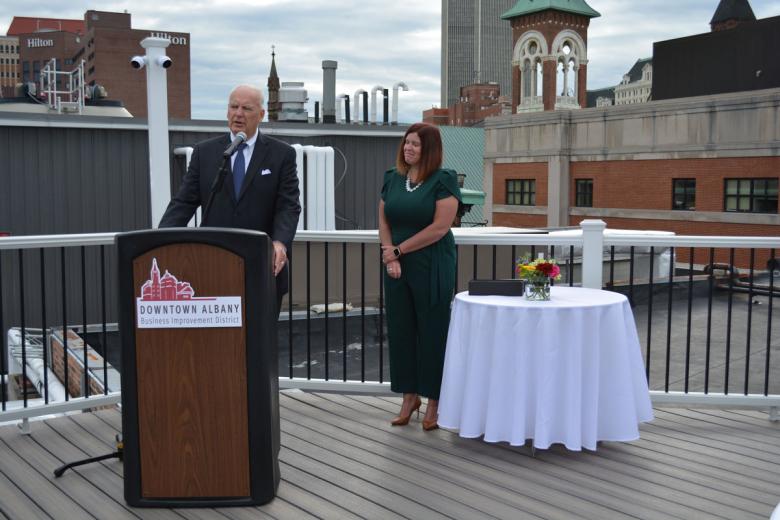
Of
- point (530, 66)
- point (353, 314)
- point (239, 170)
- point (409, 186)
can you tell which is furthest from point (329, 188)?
point (530, 66)

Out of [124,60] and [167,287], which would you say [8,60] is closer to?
[124,60]

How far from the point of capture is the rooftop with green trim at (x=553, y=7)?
56.5 metres

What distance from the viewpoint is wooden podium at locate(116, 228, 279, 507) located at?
10.8ft

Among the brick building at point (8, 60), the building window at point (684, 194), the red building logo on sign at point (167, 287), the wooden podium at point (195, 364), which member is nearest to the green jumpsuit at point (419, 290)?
the wooden podium at point (195, 364)

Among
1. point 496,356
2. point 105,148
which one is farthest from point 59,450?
point 105,148

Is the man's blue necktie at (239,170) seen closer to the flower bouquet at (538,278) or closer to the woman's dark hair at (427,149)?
the woman's dark hair at (427,149)

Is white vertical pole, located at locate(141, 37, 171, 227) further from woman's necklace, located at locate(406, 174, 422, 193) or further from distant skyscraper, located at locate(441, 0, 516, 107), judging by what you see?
distant skyscraper, located at locate(441, 0, 516, 107)

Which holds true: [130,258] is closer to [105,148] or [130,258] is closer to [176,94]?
[105,148]

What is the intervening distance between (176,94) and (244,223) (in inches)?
3920

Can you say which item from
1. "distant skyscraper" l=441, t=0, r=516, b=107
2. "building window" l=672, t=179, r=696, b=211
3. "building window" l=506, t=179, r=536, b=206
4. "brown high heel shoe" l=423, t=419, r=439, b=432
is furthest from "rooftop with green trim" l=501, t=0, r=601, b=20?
"distant skyscraper" l=441, t=0, r=516, b=107

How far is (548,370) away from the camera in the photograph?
160 inches

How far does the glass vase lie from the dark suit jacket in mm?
1373

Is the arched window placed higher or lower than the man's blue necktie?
higher

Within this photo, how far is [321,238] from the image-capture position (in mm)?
5301
